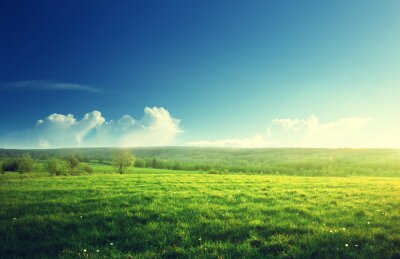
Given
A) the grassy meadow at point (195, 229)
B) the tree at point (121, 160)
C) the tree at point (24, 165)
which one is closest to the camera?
the grassy meadow at point (195, 229)

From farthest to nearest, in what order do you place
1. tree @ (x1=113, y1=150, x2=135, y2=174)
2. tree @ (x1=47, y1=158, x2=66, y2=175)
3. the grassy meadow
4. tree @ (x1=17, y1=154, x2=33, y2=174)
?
tree @ (x1=113, y1=150, x2=135, y2=174), tree @ (x1=17, y1=154, x2=33, y2=174), tree @ (x1=47, y1=158, x2=66, y2=175), the grassy meadow

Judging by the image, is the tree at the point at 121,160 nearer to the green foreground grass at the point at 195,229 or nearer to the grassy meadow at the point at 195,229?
the green foreground grass at the point at 195,229

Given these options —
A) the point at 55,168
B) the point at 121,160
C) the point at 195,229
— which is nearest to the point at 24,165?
the point at 55,168

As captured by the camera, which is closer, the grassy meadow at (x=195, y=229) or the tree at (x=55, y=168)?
the grassy meadow at (x=195, y=229)

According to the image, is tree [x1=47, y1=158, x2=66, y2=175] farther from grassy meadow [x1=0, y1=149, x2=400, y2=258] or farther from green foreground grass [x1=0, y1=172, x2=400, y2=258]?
grassy meadow [x1=0, y1=149, x2=400, y2=258]

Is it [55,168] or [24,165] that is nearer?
[55,168]

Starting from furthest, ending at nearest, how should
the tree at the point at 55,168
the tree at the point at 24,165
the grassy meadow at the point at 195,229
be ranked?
the tree at the point at 24,165 → the tree at the point at 55,168 → the grassy meadow at the point at 195,229

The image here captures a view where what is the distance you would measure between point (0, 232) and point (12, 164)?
80.1 meters

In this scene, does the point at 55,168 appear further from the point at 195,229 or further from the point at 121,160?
the point at 195,229

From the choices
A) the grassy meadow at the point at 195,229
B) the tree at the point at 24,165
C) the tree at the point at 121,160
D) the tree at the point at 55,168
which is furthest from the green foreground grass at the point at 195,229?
the tree at the point at 121,160

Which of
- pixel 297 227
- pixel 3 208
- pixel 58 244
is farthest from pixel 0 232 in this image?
pixel 297 227

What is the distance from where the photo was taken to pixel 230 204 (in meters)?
12.8

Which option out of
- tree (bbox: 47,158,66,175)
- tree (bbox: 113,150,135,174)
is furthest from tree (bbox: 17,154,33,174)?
tree (bbox: 113,150,135,174)

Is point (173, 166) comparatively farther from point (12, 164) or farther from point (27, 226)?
point (27, 226)
